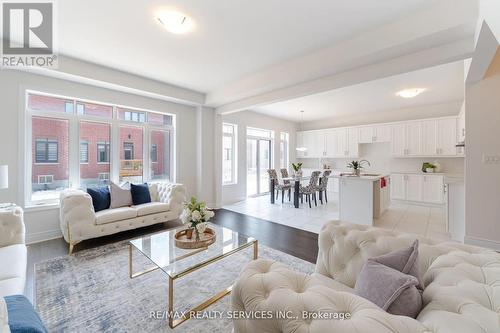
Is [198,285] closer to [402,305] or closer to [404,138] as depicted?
[402,305]

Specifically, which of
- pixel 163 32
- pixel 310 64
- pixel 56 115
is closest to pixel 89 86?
pixel 56 115

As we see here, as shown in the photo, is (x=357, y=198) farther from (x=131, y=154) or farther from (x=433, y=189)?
(x=131, y=154)

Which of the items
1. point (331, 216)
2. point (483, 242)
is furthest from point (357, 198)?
point (483, 242)

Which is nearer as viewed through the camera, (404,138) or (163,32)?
(163,32)

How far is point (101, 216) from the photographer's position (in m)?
3.15

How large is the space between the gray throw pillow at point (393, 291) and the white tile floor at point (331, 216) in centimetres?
296

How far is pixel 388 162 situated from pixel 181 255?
278 inches

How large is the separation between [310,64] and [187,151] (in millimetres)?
3406

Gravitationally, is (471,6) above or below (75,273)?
above

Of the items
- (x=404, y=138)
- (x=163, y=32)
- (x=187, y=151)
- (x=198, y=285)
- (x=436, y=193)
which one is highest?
(x=163, y=32)

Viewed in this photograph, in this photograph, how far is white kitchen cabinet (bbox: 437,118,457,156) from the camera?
18.2 feet

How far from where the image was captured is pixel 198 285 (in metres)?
2.23

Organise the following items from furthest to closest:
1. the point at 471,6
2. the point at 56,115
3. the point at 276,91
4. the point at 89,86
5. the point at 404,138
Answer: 1. the point at 404,138
2. the point at 276,91
3. the point at 89,86
4. the point at 56,115
5. the point at 471,6

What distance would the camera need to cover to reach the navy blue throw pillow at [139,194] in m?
3.87
